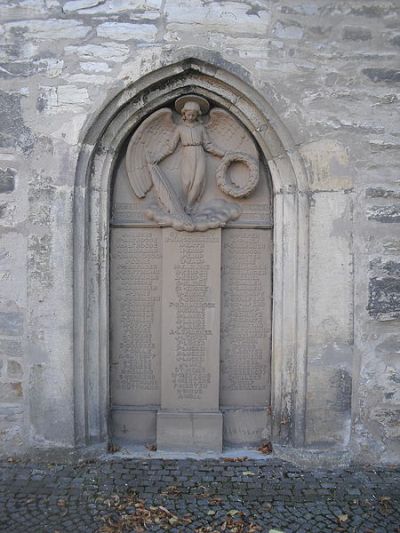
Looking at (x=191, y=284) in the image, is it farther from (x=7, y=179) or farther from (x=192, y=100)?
(x=7, y=179)

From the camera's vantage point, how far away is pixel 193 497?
139 inches

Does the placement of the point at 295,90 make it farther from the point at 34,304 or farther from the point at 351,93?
the point at 34,304

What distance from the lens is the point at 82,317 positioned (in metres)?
4.04

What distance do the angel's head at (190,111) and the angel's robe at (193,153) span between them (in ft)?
0.24

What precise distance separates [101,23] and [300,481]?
3.65 m

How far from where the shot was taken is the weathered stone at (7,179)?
3926 mm

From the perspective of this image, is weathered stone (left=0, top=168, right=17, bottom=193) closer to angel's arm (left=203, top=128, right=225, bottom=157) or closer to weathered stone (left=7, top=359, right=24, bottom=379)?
weathered stone (left=7, top=359, right=24, bottom=379)

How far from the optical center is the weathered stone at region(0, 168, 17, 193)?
393 centimetres

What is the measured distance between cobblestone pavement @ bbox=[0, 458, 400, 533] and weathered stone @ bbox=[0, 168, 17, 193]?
2.07 metres

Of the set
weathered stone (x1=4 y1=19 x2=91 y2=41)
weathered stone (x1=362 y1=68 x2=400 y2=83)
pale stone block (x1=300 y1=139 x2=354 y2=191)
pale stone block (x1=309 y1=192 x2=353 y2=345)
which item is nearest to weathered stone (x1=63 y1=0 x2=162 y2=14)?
weathered stone (x1=4 y1=19 x2=91 y2=41)

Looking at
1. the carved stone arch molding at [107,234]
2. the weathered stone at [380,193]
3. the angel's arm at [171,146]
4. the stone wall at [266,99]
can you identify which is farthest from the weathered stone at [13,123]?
the weathered stone at [380,193]

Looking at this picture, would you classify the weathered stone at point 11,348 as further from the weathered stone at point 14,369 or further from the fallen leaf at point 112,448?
the fallen leaf at point 112,448

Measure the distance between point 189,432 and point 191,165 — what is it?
7.15 feet

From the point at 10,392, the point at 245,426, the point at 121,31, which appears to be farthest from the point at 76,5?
the point at 245,426
